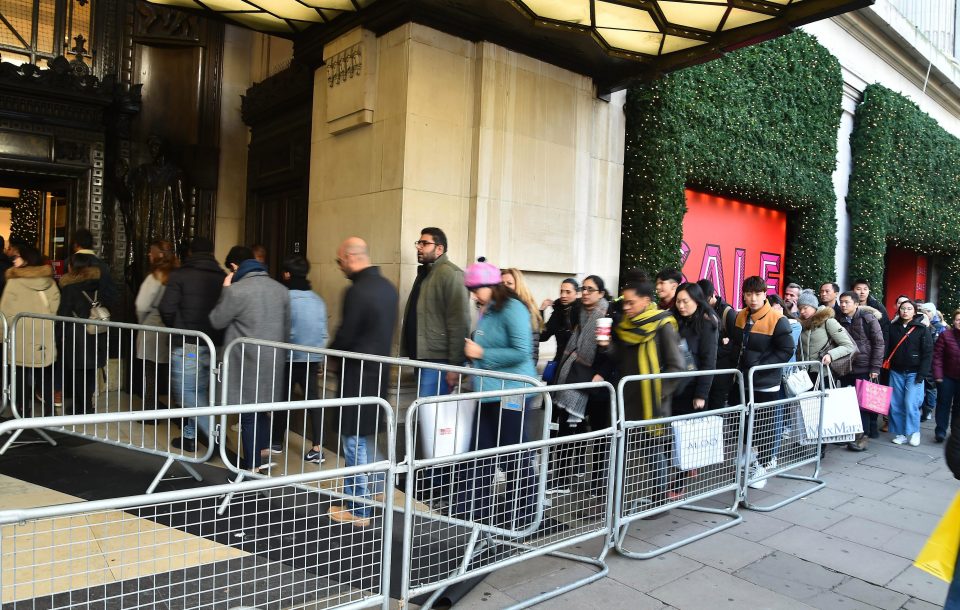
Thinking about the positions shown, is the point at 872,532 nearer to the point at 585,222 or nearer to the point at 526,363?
the point at 526,363

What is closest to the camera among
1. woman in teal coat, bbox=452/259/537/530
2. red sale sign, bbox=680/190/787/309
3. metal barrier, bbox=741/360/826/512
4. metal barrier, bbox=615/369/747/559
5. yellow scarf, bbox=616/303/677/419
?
woman in teal coat, bbox=452/259/537/530

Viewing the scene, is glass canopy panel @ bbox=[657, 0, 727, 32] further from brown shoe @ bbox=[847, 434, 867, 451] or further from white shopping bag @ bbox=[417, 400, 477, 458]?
brown shoe @ bbox=[847, 434, 867, 451]

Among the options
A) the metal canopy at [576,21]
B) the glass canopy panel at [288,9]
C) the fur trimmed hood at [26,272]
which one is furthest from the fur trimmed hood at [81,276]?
the glass canopy panel at [288,9]

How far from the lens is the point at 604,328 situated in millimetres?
5215

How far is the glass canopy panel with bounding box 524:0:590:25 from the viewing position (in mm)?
6570

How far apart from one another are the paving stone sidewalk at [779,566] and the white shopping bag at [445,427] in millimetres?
858

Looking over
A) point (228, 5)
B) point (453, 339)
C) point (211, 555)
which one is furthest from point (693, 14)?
point (211, 555)

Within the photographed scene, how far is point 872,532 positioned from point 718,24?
5.08m

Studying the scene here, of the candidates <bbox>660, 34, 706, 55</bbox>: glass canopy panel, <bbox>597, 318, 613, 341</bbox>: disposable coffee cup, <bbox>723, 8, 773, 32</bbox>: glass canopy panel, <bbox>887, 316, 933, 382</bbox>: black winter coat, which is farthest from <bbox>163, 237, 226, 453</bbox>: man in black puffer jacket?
<bbox>887, 316, 933, 382</bbox>: black winter coat

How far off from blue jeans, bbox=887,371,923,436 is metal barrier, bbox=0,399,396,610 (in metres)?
7.90

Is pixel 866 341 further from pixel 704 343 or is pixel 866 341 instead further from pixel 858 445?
pixel 704 343

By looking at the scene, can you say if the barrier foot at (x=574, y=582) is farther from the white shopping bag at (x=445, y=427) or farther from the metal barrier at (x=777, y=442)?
the metal barrier at (x=777, y=442)

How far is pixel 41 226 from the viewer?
34.2 ft

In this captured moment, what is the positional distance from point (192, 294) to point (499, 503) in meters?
3.81
